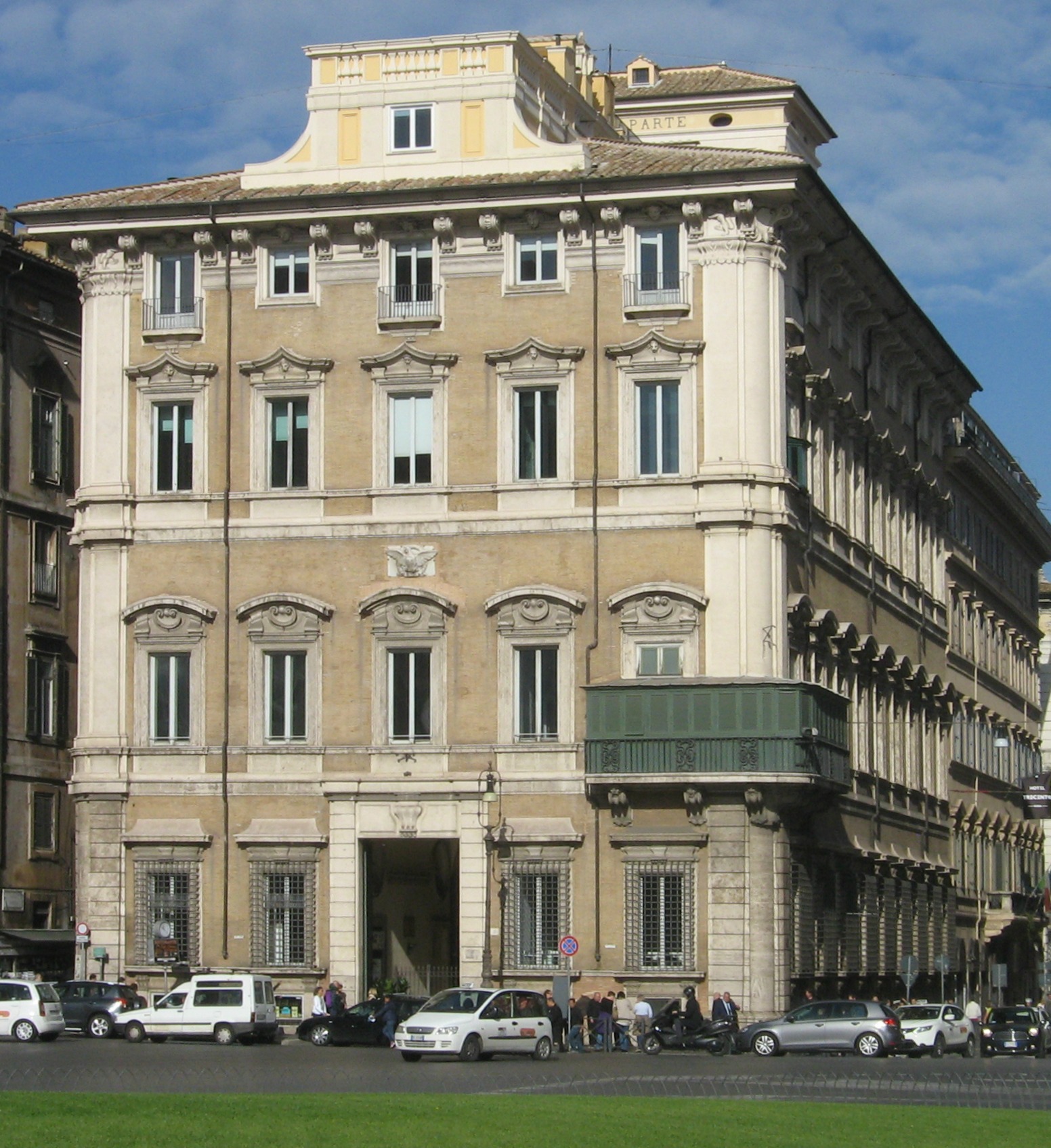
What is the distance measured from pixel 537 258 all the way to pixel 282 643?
11284 millimetres

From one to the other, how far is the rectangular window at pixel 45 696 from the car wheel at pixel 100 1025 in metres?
14.9

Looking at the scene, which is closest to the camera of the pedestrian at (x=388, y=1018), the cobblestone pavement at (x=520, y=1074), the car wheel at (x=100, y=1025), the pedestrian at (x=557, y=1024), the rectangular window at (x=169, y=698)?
the cobblestone pavement at (x=520, y=1074)

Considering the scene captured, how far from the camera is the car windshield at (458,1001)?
169 ft

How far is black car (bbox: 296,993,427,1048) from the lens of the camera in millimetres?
56719

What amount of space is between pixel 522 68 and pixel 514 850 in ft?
65.4

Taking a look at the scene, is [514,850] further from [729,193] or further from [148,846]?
[729,193]

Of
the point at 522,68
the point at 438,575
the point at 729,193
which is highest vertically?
the point at 522,68

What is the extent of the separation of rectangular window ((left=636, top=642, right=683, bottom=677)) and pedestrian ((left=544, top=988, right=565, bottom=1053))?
7.99m

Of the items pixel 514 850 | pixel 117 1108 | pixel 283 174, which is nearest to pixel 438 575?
pixel 514 850

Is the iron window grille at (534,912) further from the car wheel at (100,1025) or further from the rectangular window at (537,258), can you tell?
the rectangular window at (537,258)

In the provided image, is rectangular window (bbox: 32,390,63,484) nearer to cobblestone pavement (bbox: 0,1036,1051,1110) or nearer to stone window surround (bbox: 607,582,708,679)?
stone window surround (bbox: 607,582,708,679)

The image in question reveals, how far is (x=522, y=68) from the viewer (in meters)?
63.8

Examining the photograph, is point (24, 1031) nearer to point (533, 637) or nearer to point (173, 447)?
point (533, 637)

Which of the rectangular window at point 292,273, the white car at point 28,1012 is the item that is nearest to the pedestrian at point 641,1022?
the white car at point 28,1012
